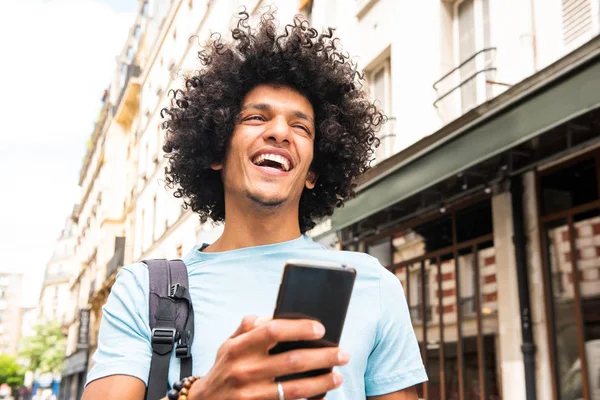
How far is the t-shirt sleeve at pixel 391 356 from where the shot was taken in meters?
1.78

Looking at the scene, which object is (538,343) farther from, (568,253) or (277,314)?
(277,314)

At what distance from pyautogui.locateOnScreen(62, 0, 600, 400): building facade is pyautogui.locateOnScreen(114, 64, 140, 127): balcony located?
21.0m

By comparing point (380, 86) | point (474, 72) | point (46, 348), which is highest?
point (380, 86)

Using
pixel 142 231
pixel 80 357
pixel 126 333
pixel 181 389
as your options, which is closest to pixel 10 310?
pixel 80 357

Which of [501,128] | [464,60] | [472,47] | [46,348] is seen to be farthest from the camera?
[46,348]

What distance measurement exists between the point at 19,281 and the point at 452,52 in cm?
13361

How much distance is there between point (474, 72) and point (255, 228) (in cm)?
714

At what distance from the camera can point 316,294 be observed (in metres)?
1.15

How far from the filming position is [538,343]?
290 inches

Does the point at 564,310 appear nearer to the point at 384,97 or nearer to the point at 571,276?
the point at 571,276

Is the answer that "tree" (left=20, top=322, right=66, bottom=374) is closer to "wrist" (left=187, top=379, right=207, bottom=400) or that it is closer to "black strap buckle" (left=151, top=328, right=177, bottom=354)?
"black strap buckle" (left=151, top=328, right=177, bottom=354)

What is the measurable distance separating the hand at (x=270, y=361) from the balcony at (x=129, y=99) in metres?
32.4

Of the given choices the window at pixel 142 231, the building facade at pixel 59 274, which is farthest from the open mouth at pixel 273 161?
the building facade at pixel 59 274

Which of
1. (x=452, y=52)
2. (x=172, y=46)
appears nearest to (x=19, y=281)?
(x=172, y=46)
